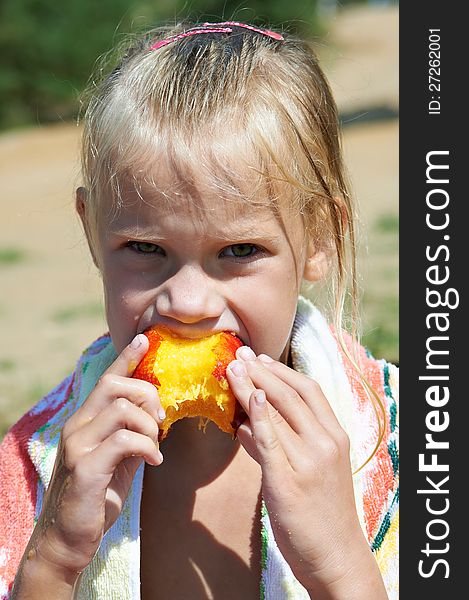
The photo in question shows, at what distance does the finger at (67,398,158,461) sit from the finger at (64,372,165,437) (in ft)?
0.08

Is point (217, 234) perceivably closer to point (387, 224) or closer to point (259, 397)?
point (259, 397)

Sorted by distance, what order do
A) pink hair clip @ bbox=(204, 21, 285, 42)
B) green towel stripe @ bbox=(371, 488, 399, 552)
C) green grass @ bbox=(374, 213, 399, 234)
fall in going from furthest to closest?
green grass @ bbox=(374, 213, 399, 234)
pink hair clip @ bbox=(204, 21, 285, 42)
green towel stripe @ bbox=(371, 488, 399, 552)

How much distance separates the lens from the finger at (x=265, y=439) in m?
2.51

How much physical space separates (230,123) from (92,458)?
1.06m

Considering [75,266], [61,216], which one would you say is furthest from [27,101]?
[75,266]

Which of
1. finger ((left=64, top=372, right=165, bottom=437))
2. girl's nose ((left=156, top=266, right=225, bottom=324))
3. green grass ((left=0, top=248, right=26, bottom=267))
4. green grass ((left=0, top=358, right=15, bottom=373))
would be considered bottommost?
finger ((left=64, top=372, right=165, bottom=437))

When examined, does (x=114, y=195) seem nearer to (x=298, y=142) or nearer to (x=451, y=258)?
(x=298, y=142)

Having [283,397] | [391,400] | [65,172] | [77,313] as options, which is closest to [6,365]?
[77,313]

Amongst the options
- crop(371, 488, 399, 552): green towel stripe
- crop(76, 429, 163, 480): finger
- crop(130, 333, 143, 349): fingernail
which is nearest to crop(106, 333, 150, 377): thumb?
crop(130, 333, 143, 349): fingernail

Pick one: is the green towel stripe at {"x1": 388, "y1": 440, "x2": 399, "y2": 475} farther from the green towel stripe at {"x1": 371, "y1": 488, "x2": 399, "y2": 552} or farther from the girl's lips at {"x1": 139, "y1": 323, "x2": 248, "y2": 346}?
the girl's lips at {"x1": 139, "y1": 323, "x2": 248, "y2": 346}

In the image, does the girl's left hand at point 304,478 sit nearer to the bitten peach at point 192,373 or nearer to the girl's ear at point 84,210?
the bitten peach at point 192,373

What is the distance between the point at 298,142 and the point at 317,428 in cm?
91

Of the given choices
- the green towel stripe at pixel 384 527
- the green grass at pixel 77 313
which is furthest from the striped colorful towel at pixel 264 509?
the green grass at pixel 77 313

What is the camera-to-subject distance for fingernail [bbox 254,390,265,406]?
252 cm
